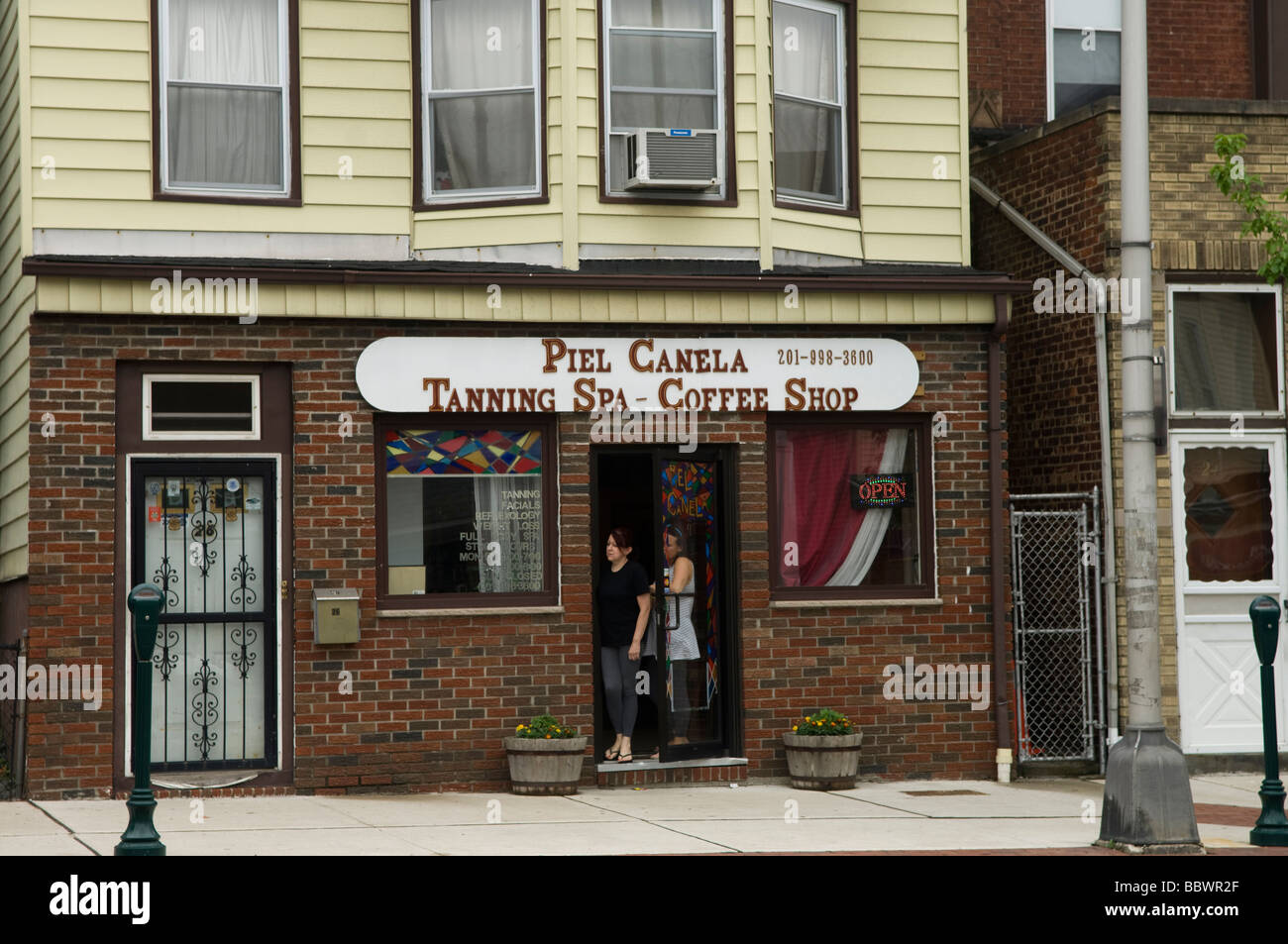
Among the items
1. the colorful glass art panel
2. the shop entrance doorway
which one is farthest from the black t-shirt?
the colorful glass art panel

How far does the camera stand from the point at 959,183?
14.3 meters

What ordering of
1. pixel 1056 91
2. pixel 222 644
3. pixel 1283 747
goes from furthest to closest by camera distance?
pixel 1056 91
pixel 1283 747
pixel 222 644

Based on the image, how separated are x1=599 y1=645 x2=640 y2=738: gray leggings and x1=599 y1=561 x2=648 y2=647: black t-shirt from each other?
9cm

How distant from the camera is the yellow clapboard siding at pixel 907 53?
46.6 ft

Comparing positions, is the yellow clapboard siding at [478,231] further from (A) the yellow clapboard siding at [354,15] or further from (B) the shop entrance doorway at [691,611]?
(B) the shop entrance doorway at [691,611]

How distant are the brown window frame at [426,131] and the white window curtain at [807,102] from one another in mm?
1934

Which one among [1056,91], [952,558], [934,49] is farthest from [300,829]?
[1056,91]

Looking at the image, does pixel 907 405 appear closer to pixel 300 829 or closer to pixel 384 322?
pixel 384 322

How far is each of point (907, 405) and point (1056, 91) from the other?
510 centimetres

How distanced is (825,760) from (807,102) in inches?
211

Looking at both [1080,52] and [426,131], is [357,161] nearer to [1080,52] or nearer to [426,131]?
[426,131]

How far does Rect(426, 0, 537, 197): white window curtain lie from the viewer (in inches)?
522

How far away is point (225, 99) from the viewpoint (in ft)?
42.1

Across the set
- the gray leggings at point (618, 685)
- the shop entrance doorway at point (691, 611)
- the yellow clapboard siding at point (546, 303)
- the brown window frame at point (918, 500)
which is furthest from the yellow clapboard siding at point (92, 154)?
the brown window frame at point (918, 500)
